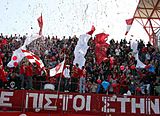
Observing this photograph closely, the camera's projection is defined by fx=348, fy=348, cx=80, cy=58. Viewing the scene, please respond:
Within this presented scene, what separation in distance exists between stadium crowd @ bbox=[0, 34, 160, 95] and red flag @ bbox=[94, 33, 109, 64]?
103 centimetres

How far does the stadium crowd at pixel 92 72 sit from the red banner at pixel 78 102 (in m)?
0.88

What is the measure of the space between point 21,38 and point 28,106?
9.26 m

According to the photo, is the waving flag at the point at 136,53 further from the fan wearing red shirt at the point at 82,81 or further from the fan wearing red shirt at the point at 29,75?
the fan wearing red shirt at the point at 29,75

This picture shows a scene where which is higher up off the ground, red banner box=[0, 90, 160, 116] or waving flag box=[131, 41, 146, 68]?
waving flag box=[131, 41, 146, 68]

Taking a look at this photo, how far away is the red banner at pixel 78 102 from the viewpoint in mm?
15047

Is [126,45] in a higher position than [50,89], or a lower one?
higher

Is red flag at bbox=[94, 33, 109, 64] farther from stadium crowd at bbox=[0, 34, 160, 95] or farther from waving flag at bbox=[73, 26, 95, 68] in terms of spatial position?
stadium crowd at bbox=[0, 34, 160, 95]

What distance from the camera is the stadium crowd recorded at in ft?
56.1

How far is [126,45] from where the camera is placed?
22.0 metres

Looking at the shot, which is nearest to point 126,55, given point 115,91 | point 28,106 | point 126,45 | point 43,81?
point 126,45

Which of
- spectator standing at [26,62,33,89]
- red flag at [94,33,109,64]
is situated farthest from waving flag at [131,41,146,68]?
spectator standing at [26,62,33,89]

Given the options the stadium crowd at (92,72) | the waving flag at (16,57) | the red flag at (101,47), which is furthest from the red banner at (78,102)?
the red flag at (101,47)

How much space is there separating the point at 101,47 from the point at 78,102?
3564 millimetres

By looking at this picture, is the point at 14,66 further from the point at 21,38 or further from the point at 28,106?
the point at 21,38
